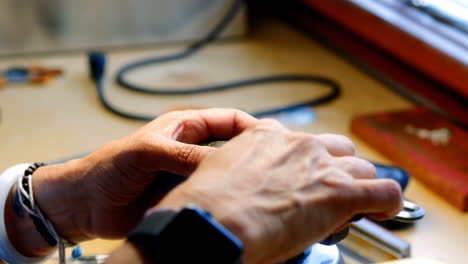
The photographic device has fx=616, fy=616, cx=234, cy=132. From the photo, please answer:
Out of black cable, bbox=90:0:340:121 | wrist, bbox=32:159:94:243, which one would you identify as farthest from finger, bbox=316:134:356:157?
black cable, bbox=90:0:340:121

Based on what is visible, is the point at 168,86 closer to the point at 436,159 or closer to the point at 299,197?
the point at 436,159

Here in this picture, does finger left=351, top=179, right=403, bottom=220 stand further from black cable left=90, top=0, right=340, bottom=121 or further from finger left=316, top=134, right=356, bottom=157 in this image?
black cable left=90, top=0, right=340, bottom=121

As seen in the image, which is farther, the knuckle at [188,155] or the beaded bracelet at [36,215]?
the beaded bracelet at [36,215]

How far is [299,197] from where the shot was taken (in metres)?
0.43

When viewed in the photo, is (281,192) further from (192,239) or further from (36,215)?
(36,215)

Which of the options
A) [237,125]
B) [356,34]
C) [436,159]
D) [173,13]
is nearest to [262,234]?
[237,125]

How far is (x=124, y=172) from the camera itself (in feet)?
1.87

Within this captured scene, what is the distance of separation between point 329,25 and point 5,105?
2.09 ft

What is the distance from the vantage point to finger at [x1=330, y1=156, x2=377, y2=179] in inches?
18.3

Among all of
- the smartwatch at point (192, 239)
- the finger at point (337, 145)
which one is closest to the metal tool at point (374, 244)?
the finger at point (337, 145)

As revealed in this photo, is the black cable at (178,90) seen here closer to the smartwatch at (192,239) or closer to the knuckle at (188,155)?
the knuckle at (188,155)

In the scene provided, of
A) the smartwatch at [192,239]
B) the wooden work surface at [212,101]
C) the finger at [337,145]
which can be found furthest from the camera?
the wooden work surface at [212,101]

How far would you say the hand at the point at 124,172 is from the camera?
0.54m

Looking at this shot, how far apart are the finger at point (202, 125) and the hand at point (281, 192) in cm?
8
